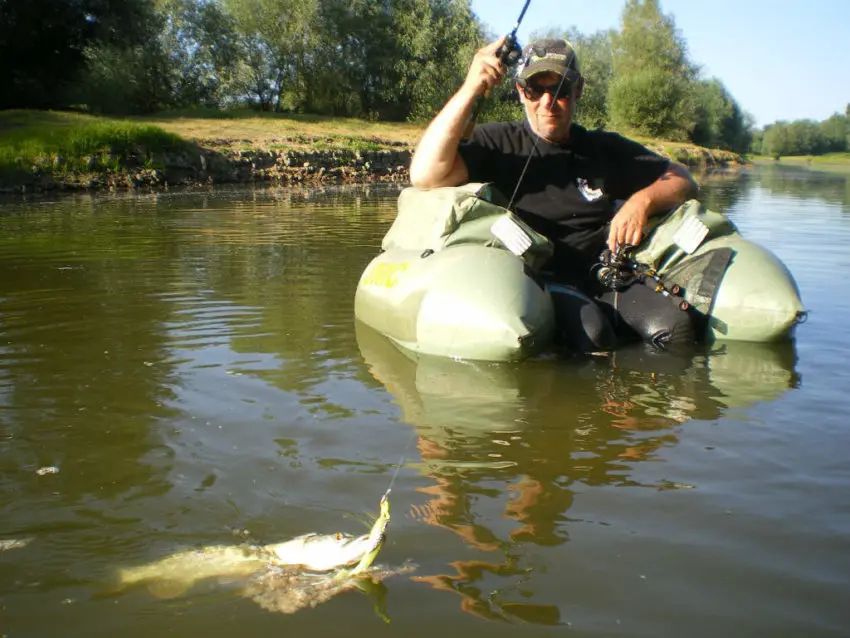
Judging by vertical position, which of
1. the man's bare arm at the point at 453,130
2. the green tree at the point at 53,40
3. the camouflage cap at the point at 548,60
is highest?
the green tree at the point at 53,40

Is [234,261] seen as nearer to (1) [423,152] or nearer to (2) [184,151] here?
(1) [423,152]

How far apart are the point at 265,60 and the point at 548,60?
3352 centimetres

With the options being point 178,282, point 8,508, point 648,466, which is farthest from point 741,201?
point 8,508

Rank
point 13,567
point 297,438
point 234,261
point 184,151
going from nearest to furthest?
point 13,567 → point 297,438 → point 234,261 → point 184,151

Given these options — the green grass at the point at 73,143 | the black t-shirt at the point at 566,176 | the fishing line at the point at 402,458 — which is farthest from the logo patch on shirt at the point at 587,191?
the green grass at the point at 73,143

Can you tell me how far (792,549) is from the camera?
2260 mm

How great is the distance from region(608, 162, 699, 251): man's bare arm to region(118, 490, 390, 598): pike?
317 cm

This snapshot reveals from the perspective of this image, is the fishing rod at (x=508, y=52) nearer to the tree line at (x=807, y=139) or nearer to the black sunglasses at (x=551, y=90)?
the black sunglasses at (x=551, y=90)

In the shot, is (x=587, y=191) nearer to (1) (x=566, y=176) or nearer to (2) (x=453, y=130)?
(1) (x=566, y=176)

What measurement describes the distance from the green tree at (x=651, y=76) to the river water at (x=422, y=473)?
4193 centimetres

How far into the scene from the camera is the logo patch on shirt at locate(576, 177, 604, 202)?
16.4 ft

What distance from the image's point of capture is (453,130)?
14.7ft

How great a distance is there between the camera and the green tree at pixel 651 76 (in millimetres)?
44469

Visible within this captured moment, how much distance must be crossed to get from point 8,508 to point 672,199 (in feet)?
13.6
